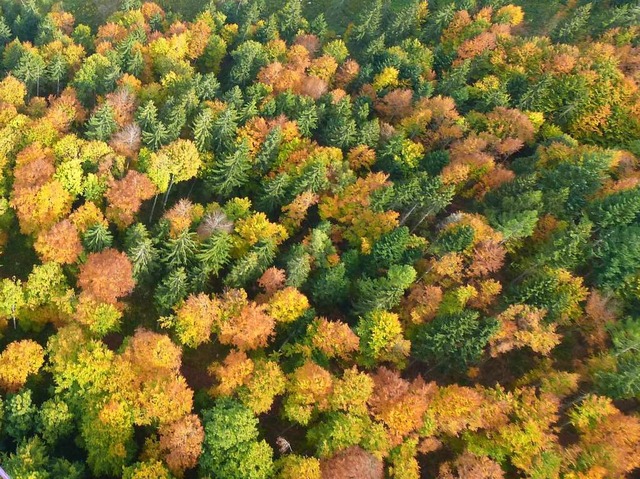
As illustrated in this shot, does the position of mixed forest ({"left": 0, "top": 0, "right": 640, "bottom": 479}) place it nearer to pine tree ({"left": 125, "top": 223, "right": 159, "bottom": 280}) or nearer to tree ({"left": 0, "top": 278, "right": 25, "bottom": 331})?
tree ({"left": 0, "top": 278, "right": 25, "bottom": 331})

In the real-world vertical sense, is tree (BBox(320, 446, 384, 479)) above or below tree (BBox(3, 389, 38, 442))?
above

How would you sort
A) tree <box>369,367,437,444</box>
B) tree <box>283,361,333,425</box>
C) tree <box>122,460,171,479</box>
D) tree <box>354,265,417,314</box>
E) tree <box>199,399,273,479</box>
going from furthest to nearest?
1. tree <box>354,265,417,314</box>
2. tree <box>283,361,333,425</box>
3. tree <box>369,367,437,444</box>
4. tree <box>199,399,273,479</box>
5. tree <box>122,460,171,479</box>

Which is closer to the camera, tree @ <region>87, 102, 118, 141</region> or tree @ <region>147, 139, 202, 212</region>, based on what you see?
tree @ <region>147, 139, 202, 212</region>

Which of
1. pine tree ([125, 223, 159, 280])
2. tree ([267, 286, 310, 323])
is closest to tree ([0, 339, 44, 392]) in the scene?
pine tree ([125, 223, 159, 280])

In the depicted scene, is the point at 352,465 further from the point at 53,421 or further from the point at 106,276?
the point at 106,276

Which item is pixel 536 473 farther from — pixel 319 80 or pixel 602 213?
pixel 319 80

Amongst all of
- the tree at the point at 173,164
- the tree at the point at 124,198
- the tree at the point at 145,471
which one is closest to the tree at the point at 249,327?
the tree at the point at 145,471

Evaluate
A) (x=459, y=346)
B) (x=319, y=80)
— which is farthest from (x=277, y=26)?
(x=459, y=346)
